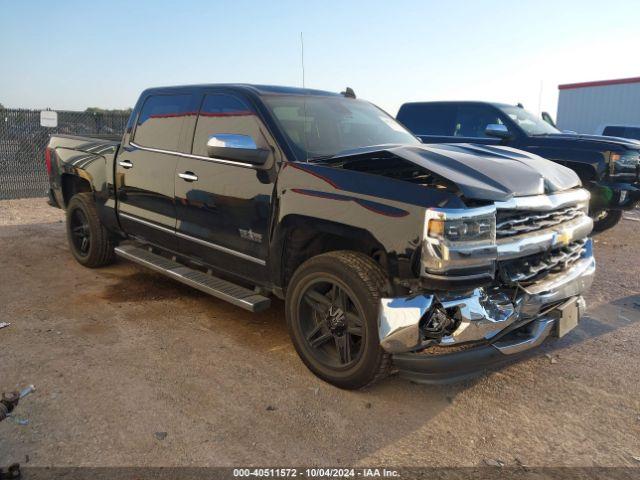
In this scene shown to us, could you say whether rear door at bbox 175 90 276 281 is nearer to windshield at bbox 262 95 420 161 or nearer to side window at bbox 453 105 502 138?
windshield at bbox 262 95 420 161

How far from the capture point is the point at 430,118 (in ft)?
32.2

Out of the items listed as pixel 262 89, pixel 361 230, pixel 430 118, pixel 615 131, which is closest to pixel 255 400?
pixel 361 230

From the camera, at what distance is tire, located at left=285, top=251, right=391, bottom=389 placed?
310 centimetres

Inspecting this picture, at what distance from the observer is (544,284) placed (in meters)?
3.25

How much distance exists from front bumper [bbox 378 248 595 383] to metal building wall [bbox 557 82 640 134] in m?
22.8

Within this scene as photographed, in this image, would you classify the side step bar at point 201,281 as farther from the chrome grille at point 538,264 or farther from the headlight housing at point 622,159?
the headlight housing at point 622,159

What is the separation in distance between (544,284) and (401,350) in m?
1.02

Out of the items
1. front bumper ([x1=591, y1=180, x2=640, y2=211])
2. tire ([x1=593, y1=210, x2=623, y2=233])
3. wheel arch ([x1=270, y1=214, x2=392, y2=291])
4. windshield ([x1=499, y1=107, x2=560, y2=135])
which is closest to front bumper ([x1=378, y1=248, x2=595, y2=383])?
wheel arch ([x1=270, y1=214, x2=392, y2=291])

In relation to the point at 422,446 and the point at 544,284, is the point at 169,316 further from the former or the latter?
the point at 544,284

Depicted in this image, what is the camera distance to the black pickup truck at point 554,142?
24.5 ft

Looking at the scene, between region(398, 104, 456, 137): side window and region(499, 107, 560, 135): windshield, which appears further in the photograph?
region(398, 104, 456, 137): side window

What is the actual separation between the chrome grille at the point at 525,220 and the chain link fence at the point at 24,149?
32.3 feet

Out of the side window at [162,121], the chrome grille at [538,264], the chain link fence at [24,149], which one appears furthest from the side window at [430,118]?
the chain link fence at [24,149]

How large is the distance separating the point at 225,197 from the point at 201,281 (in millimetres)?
739
